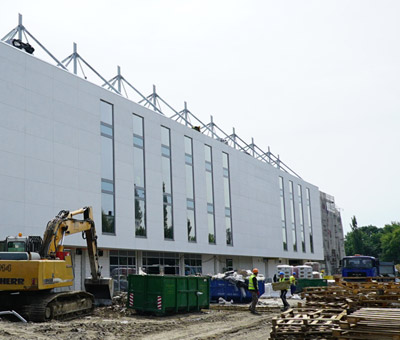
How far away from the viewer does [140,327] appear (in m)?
16.2

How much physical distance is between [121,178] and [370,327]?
80.7ft

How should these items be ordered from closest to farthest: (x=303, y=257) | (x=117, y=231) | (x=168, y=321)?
(x=168, y=321), (x=117, y=231), (x=303, y=257)

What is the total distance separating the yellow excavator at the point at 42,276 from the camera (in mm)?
16219

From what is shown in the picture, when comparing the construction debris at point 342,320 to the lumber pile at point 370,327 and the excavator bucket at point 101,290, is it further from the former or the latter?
the excavator bucket at point 101,290

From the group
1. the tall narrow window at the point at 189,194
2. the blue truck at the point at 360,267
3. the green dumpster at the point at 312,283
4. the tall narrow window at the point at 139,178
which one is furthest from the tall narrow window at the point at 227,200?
the blue truck at the point at 360,267

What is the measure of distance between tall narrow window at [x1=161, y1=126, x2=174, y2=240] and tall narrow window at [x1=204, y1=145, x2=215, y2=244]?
6.21 m

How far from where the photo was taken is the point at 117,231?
1245 inches


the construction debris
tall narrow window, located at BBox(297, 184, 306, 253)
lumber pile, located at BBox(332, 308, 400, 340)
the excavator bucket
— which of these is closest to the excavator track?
the excavator bucket

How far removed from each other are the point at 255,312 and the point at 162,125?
19.8 meters

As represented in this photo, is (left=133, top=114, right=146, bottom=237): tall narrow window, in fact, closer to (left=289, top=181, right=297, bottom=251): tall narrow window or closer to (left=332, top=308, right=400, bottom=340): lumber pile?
(left=332, top=308, right=400, bottom=340): lumber pile

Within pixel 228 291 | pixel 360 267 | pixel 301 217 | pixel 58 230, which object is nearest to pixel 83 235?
pixel 58 230

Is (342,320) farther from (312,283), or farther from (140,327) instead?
(312,283)

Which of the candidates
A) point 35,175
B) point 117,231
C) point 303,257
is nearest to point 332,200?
point 303,257

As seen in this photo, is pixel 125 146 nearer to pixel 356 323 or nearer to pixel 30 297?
pixel 30 297
